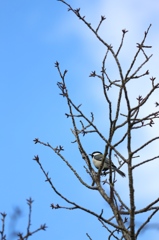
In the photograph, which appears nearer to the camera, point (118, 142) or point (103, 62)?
point (118, 142)

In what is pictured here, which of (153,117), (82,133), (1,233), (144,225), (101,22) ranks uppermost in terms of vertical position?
(101,22)

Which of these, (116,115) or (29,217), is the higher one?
(116,115)

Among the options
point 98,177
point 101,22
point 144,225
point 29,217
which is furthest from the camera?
point 101,22

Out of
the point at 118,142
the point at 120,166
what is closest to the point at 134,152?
the point at 118,142

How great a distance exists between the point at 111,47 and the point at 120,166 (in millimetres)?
1522

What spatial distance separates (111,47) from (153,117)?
965 mm

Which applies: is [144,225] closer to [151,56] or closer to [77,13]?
[151,56]

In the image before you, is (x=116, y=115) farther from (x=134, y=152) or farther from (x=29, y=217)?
(x=29, y=217)

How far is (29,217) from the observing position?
4738mm

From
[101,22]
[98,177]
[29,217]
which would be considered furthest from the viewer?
[101,22]

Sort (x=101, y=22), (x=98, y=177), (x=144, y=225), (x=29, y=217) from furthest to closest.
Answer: (x=101, y=22), (x=98, y=177), (x=29, y=217), (x=144, y=225)

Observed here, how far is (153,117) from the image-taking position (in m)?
5.26

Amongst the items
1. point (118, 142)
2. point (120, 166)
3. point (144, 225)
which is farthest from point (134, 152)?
point (120, 166)

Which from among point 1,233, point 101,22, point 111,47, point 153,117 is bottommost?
point 1,233
